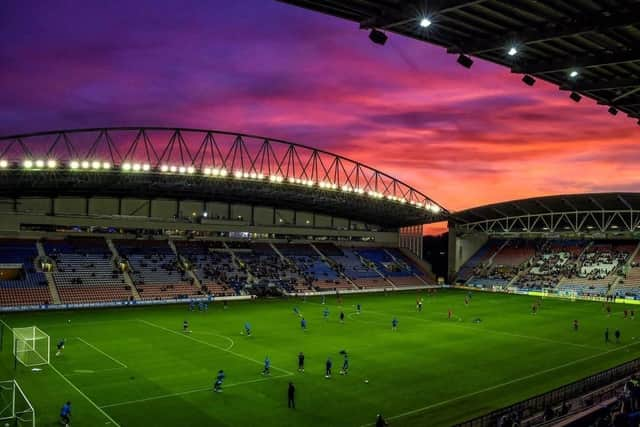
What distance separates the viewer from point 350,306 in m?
63.2

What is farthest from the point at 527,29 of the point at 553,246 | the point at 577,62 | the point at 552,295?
the point at 553,246

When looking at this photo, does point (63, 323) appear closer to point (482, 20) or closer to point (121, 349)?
point (121, 349)

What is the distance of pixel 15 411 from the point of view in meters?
22.5

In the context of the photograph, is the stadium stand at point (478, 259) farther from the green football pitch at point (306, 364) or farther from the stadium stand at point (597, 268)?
the green football pitch at point (306, 364)

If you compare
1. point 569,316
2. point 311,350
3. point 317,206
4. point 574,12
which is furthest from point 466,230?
point 574,12

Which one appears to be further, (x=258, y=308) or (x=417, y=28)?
(x=258, y=308)

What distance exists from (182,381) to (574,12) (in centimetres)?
2514

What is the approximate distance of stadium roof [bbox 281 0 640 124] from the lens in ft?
34.7

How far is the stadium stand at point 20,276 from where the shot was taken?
2158 inches

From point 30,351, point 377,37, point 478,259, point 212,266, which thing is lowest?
point 30,351

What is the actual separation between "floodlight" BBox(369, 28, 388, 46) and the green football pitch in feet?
55.3

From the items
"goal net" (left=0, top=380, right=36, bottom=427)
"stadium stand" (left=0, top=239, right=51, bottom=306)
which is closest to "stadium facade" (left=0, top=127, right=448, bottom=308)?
"stadium stand" (left=0, top=239, right=51, bottom=306)

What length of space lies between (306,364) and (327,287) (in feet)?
150

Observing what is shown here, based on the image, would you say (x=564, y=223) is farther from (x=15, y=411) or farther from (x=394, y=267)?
(x=15, y=411)
